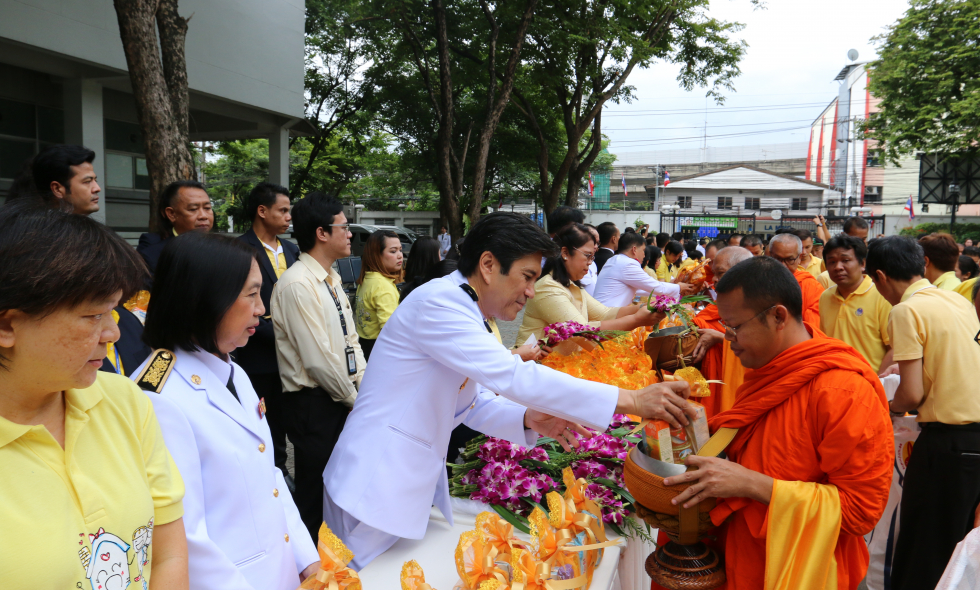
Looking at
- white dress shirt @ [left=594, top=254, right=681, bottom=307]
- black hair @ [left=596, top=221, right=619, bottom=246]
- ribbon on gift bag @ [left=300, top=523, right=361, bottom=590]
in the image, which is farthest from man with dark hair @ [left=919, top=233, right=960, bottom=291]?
ribbon on gift bag @ [left=300, top=523, right=361, bottom=590]

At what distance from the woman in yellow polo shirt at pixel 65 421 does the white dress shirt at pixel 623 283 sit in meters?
4.86

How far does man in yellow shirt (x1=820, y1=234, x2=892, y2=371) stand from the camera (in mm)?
4348

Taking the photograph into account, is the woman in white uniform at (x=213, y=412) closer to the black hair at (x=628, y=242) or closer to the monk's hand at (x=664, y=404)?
the monk's hand at (x=664, y=404)

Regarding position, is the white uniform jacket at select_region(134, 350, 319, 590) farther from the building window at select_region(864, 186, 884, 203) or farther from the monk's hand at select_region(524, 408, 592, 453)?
the building window at select_region(864, 186, 884, 203)

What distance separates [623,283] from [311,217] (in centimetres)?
315

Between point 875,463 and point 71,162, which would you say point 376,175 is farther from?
point 875,463

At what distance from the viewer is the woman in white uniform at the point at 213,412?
139 centimetres

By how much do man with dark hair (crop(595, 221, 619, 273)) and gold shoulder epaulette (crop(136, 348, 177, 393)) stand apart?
20.1 ft

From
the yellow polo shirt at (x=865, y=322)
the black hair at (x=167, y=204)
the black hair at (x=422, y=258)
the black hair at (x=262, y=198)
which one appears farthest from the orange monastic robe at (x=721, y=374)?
the black hair at (x=167, y=204)

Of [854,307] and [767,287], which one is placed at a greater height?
[767,287]

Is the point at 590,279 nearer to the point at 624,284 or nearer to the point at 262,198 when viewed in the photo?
the point at 624,284

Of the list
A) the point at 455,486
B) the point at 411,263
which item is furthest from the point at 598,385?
the point at 411,263

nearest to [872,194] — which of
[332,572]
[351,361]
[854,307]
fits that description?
[854,307]

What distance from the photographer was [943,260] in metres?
4.64
